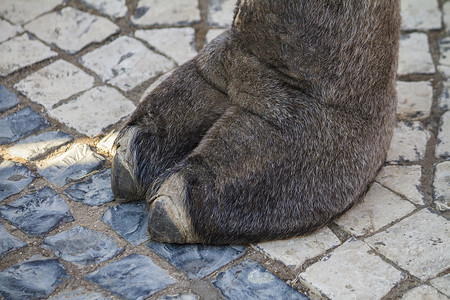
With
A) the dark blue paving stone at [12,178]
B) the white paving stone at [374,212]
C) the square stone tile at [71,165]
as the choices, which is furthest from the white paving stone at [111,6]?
the white paving stone at [374,212]

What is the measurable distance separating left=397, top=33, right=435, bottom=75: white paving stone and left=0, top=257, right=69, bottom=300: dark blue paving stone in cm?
227

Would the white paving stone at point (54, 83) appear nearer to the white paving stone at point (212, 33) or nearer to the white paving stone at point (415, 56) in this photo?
the white paving stone at point (212, 33)

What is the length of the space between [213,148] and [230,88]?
0.29 m

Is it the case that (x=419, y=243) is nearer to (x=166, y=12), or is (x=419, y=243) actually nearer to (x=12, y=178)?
(x=12, y=178)

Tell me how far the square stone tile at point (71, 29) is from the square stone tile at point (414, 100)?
1.79 metres

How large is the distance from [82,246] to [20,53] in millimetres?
1676

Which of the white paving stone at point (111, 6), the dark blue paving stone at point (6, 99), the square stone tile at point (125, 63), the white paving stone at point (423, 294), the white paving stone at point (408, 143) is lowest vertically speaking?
the white paving stone at point (423, 294)

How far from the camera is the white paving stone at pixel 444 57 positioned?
360cm

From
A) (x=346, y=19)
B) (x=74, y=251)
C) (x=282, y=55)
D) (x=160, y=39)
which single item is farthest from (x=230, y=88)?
(x=160, y=39)

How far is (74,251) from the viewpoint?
8.16ft

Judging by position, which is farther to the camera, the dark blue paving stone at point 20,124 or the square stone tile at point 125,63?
the square stone tile at point 125,63

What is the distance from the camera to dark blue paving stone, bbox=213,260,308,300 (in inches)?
91.0

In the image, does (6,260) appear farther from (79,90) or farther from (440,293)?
(440,293)

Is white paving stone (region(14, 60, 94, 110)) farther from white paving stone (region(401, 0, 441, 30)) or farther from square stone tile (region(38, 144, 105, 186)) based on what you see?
white paving stone (region(401, 0, 441, 30))
